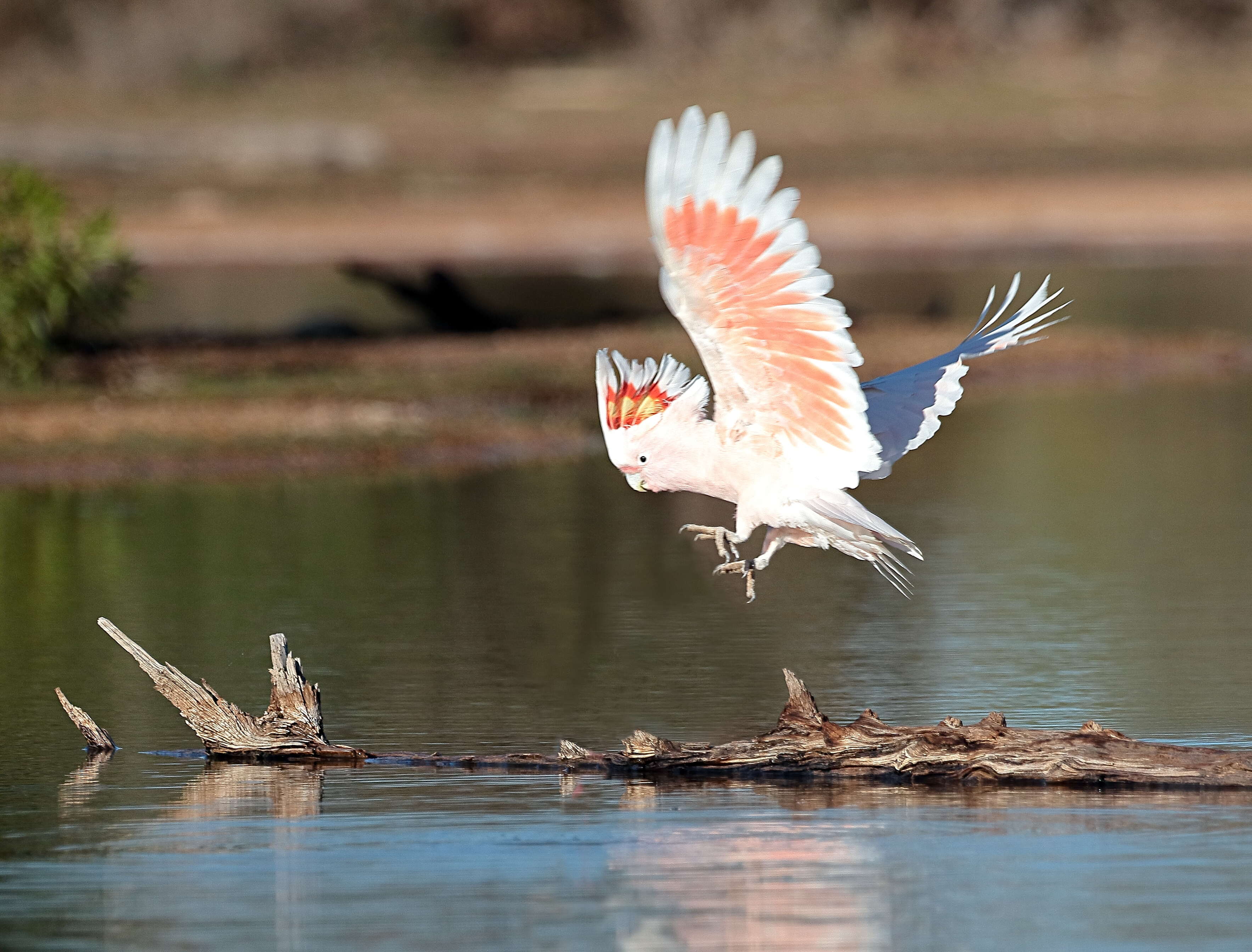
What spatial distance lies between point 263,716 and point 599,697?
2.05 metres

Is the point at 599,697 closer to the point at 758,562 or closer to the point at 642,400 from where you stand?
the point at 642,400

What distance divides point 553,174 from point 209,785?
4038cm

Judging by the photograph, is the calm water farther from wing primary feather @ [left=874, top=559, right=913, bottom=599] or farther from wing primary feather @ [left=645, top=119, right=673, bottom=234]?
wing primary feather @ [left=645, top=119, right=673, bottom=234]

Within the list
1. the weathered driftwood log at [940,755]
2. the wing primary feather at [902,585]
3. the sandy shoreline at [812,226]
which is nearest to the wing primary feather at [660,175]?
the weathered driftwood log at [940,755]

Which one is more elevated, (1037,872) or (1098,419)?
(1098,419)

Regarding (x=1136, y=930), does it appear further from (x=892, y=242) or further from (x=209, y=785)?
(x=892, y=242)

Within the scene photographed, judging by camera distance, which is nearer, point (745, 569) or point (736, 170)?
point (736, 170)

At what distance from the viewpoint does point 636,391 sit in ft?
32.8

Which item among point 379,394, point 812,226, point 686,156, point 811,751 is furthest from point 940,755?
point 812,226

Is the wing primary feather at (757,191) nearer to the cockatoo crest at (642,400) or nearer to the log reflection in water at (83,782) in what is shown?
the cockatoo crest at (642,400)

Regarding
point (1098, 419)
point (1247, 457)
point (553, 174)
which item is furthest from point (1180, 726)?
point (553, 174)

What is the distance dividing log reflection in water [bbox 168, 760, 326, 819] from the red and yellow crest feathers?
6.33 ft

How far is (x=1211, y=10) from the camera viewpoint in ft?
217

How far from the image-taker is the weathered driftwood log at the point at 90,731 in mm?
10891
